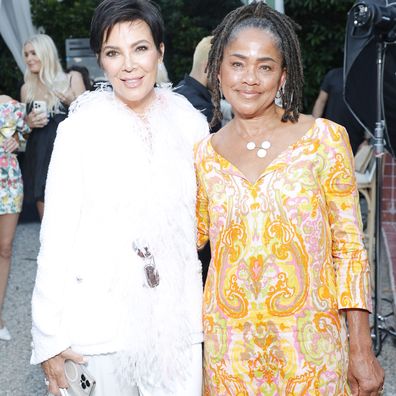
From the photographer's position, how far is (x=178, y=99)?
2318 mm

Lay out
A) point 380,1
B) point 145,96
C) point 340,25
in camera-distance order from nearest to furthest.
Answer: point 145,96 → point 380,1 → point 340,25

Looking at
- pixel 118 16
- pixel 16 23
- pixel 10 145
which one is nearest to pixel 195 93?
pixel 10 145

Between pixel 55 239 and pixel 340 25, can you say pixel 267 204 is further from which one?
pixel 340 25

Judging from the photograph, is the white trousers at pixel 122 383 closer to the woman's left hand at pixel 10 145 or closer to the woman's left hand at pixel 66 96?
the woman's left hand at pixel 10 145

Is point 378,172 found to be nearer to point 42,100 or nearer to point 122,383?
point 122,383

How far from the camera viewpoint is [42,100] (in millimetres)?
5496

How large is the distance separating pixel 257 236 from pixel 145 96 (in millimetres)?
620

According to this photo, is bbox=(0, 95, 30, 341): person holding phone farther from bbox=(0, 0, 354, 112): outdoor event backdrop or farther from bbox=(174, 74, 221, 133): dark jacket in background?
bbox=(0, 0, 354, 112): outdoor event backdrop

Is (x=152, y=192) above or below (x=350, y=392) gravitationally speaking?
above

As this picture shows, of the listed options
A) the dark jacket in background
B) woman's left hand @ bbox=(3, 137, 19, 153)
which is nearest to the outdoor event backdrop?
woman's left hand @ bbox=(3, 137, 19, 153)

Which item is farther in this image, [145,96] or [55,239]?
[145,96]

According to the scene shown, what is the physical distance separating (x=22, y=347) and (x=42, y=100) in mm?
2052

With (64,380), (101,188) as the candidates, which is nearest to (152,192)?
(101,188)

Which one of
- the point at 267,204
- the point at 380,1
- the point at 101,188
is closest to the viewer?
the point at 267,204
